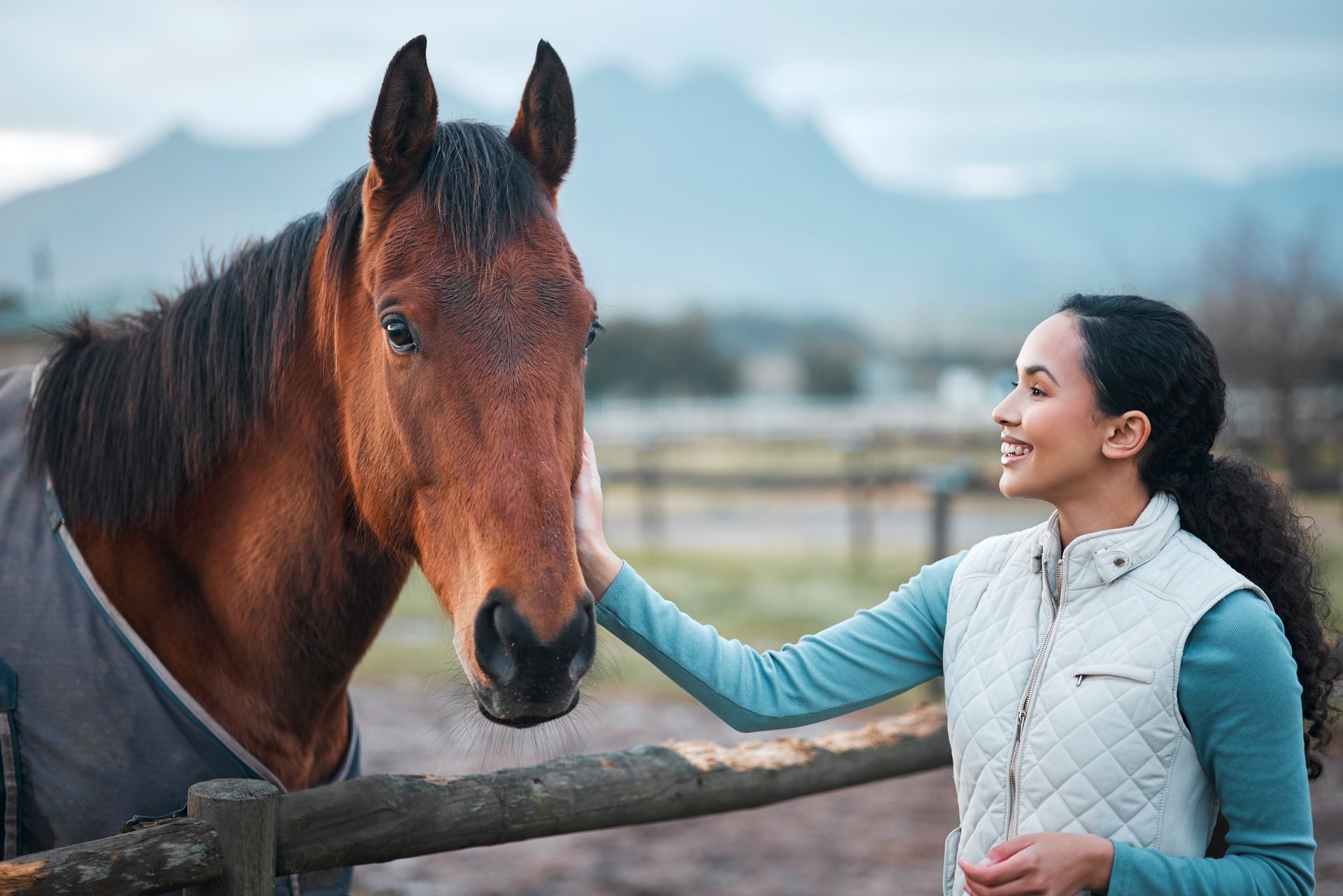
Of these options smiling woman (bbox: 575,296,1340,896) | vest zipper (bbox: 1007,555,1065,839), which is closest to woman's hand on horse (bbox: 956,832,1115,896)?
smiling woman (bbox: 575,296,1340,896)

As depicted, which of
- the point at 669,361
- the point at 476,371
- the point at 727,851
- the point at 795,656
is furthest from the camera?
the point at 669,361

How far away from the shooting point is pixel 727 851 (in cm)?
522

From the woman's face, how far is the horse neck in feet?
4.31

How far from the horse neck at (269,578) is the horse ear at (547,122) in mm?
682

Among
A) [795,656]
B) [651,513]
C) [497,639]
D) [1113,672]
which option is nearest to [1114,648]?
[1113,672]

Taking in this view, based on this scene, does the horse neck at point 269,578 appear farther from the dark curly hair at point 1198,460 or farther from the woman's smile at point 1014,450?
the dark curly hair at point 1198,460

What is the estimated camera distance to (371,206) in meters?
2.09

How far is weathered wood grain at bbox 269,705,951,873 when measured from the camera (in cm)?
189

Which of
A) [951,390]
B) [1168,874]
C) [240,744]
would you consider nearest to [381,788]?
[240,744]

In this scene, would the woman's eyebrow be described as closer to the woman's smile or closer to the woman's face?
the woman's face

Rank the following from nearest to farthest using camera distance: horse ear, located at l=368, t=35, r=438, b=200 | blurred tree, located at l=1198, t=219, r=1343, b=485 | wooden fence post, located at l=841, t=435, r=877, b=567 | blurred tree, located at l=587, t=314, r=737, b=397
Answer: horse ear, located at l=368, t=35, r=438, b=200 → wooden fence post, located at l=841, t=435, r=877, b=567 → blurred tree, located at l=1198, t=219, r=1343, b=485 → blurred tree, located at l=587, t=314, r=737, b=397

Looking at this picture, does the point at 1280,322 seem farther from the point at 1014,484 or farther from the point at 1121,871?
the point at 1121,871

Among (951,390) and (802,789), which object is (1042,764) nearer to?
(802,789)

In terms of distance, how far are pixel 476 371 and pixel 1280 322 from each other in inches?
782
